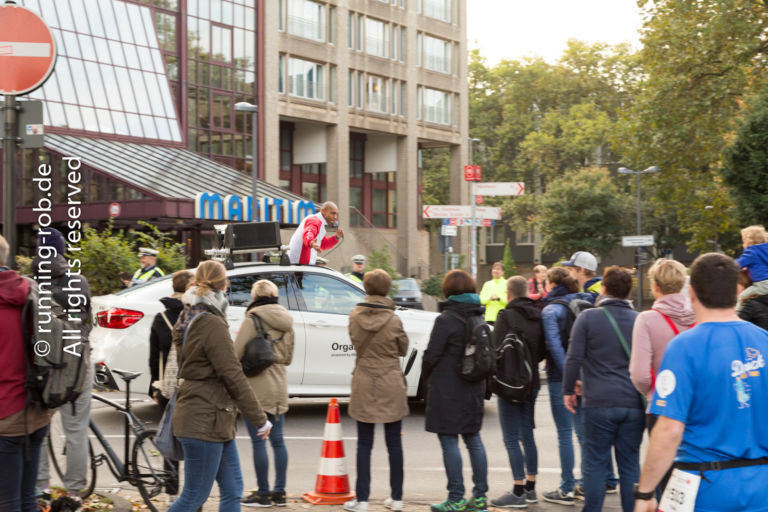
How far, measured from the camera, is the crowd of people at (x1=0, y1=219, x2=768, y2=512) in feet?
10.9

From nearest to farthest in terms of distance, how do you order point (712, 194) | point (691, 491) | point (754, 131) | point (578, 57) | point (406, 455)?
point (691, 491), point (406, 455), point (754, 131), point (712, 194), point (578, 57)

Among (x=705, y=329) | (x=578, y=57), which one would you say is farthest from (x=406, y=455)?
(x=578, y=57)

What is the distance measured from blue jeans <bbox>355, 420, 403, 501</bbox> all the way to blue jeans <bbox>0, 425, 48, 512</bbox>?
2673 millimetres

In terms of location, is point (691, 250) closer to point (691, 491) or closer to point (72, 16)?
point (72, 16)

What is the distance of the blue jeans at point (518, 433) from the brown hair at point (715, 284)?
3.83 meters

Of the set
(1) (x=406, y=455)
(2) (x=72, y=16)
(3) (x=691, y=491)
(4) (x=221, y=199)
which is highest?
(2) (x=72, y=16)

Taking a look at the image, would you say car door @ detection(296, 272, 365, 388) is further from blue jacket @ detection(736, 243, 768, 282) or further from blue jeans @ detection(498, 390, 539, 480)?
blue jacket @ detection(736, 243, 768, 282)

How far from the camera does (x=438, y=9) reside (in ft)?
180

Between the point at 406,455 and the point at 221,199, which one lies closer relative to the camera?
the point at 406,455

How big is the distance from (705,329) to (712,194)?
32.8m

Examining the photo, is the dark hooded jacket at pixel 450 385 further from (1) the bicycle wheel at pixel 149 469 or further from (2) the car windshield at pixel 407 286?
(2) the car windshield at pixel 407 286

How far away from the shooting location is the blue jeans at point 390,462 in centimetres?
685

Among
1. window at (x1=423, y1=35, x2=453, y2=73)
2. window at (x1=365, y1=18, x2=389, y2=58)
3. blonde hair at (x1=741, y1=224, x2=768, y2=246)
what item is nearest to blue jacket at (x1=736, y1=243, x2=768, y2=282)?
blonde hair at (x1=741, y1=224, x2=768, y2=246)

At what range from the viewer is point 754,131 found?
29.0 meters
